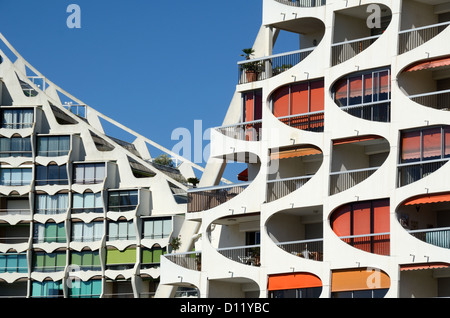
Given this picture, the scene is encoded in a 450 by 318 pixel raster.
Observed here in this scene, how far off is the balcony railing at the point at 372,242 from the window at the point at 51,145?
46.2 meters

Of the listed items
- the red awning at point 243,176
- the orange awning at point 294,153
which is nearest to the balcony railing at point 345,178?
the orange awning at point 294,153

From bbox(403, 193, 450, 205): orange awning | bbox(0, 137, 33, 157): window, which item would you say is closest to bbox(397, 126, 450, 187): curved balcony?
bbox(403, 193, 450, 205): orange awning

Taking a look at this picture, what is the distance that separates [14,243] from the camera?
310ft

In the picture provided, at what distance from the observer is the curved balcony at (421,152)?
49.7 m

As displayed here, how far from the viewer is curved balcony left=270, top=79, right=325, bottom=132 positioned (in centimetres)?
5534

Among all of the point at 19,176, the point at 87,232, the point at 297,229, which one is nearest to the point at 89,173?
the point at 87,232

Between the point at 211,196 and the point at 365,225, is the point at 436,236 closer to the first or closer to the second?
the point at 365,225

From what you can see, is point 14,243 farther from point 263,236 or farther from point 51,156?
point 263,236

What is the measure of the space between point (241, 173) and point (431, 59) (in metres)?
16.2

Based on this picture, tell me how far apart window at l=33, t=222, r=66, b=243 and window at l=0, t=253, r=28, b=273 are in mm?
1773

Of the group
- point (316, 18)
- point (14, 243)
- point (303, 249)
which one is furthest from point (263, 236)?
point (14, 243)

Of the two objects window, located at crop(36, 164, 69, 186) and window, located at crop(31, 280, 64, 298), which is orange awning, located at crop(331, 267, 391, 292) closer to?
window, located at crop(31, 280, 64, 298)

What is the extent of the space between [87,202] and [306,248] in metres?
41.9

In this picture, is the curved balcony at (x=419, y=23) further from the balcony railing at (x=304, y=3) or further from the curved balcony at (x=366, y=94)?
the balcony railing at (x=304, y=3)
